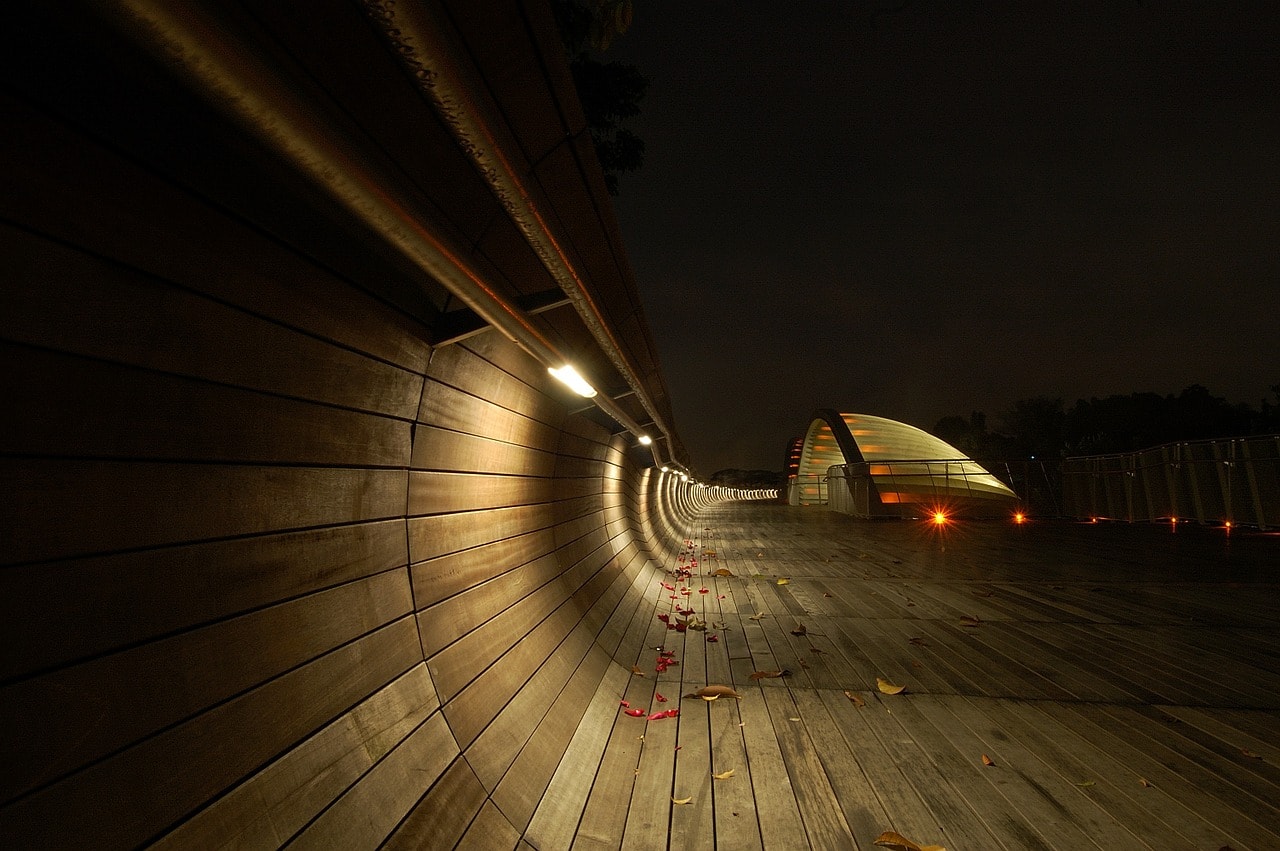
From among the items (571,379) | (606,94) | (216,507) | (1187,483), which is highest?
(606,94)

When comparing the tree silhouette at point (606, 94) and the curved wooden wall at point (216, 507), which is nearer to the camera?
the curved wooden wall at point (216, 507)

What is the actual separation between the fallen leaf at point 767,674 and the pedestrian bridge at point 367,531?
66 mm

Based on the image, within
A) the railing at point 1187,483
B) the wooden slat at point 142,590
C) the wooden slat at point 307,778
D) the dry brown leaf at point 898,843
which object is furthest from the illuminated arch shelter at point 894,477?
the wooden slat at point 142,590

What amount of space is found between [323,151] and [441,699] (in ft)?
5.47

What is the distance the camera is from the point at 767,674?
3465 millimetres

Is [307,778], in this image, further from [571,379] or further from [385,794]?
[571,379]

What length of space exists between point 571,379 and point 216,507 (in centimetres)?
139

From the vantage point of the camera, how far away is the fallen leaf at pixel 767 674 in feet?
11.2

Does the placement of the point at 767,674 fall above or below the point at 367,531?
below

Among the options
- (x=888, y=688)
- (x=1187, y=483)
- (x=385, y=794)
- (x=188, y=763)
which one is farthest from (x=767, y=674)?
(x=1187, y=483)

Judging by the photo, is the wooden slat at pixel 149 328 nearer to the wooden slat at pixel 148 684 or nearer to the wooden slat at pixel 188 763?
the wooden slat at pixel 148 684

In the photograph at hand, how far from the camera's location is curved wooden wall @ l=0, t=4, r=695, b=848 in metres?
0.79

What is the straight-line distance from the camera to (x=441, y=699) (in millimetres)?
1738

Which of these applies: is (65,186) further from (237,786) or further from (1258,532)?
(1258,532)
